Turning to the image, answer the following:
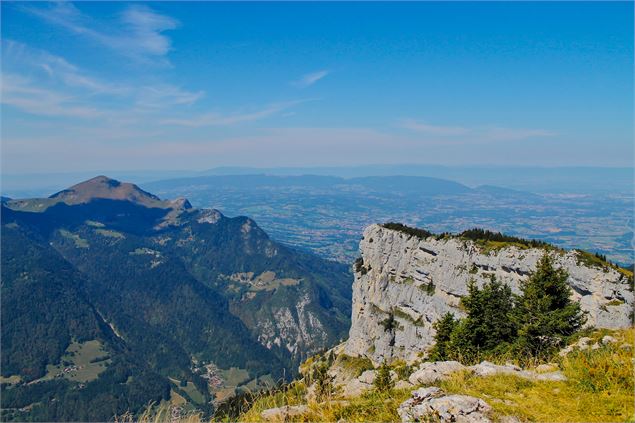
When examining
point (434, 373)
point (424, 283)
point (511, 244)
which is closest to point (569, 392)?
point (434, 373)

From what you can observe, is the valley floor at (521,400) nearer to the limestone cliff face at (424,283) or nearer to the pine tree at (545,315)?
the pine tree at (545,315)

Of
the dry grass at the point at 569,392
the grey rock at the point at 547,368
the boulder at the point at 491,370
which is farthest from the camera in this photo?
the grey rock at the point at 547,368

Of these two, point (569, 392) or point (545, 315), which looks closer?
point (569, 392)

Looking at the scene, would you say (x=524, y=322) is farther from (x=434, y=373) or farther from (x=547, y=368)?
(x=434, y=373)

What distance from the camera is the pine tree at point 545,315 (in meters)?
22.3

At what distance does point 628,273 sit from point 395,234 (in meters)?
42.8

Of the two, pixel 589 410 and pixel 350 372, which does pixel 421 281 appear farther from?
pixel 589 410

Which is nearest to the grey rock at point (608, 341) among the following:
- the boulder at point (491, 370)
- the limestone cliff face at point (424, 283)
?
the boulder at point (491, 370)

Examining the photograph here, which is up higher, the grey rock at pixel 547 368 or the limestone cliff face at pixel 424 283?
the grey rock at pixel 547 368

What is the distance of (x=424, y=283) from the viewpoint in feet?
257

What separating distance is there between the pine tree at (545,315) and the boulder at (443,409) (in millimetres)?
12928

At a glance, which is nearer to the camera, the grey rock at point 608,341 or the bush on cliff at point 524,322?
the grey rock at point 608,341

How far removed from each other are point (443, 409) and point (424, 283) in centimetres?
7192

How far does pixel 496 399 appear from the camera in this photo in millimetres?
10461
